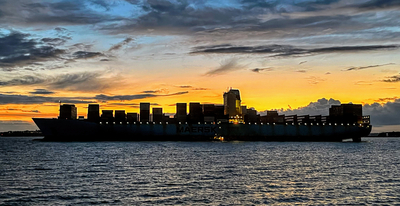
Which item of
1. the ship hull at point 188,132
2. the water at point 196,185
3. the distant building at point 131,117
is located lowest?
the water at point 196,185

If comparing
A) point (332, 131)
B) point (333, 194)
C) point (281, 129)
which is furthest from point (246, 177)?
point (332, 131)

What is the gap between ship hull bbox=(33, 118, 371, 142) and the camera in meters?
134

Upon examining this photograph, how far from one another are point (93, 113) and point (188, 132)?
33.7m

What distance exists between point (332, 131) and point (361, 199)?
417 ft

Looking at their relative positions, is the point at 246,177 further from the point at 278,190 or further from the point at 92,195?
the point at 92,195

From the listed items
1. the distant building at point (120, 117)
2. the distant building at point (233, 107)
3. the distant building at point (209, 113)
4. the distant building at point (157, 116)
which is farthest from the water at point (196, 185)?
the distant building at point (233, 107)

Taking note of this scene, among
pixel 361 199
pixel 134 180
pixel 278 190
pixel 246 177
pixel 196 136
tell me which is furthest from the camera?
pixel 196 136

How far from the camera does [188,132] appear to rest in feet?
462

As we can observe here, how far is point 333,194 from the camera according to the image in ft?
104

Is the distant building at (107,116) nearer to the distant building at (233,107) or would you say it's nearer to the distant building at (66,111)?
the distant building at (66,111)

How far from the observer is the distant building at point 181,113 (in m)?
142

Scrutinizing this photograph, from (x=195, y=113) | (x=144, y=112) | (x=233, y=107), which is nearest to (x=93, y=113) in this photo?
(x=144, y=112)

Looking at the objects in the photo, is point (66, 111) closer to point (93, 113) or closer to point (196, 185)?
point (93, 113)

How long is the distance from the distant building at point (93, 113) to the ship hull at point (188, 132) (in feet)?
16.3
